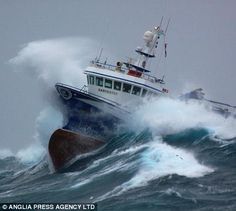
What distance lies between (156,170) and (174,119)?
36.3 feet

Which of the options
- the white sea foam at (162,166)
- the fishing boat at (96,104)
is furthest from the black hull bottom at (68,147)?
the white sea foam at (162,166)

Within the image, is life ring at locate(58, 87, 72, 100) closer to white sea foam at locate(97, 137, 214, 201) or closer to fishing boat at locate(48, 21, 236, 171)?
fishing boat at locate(48, 21, 236, 171)

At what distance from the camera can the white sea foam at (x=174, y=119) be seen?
3544cm

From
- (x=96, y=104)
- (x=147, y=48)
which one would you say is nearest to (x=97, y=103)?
(x=96, y=104)

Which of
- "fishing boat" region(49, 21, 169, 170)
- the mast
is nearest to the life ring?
"fishing boat" region(49, 21, 169, 170)

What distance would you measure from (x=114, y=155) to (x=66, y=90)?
6432mm

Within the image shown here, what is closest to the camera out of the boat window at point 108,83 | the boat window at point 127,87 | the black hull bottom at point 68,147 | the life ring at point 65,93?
the black hull bottom at point 68,147

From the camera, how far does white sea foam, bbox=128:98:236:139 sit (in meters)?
35.4

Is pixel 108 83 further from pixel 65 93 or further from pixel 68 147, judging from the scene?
pixel 68 147

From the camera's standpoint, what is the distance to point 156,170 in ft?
85.2

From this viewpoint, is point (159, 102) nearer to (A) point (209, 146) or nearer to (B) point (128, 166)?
(A) point (209, 146)

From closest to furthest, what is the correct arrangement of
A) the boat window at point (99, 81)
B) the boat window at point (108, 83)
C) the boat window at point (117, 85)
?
the boat window at point (117, 85) < the boat window at point (108, 83) < the boat window at point (99, 81)

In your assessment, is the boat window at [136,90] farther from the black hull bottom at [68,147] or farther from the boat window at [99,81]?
the black hull bottom at [68,147]

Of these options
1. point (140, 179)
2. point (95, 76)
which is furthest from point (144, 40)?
point (140, 179)
